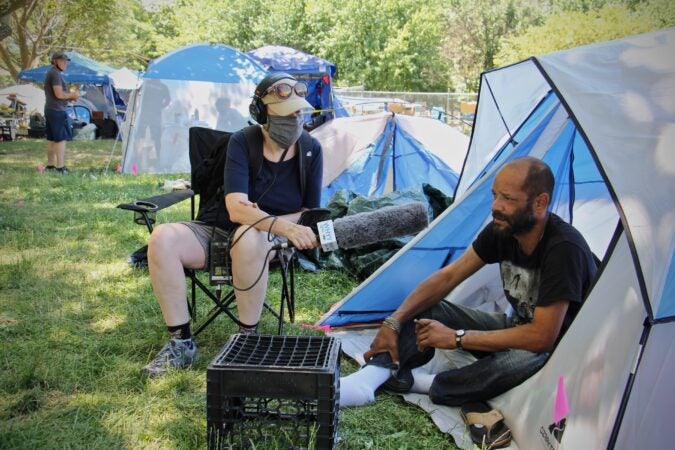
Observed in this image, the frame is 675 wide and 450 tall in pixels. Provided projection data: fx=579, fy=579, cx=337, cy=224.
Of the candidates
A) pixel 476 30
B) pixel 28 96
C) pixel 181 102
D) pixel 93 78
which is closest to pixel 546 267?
pixel 181 102

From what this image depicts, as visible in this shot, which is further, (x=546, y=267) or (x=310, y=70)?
(x=310, y=70)

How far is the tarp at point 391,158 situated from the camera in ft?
21.3

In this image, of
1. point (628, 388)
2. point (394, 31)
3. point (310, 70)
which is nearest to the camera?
point (628, 388)

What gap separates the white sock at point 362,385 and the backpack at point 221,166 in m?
1.07

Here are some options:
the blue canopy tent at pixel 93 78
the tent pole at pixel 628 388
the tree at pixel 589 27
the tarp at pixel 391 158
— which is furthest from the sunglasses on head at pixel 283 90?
the tree at pixel 589 27

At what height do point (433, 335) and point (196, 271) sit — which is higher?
point (196, 271)

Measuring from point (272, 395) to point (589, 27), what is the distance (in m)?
32.7

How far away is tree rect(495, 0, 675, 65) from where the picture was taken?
28.6 m

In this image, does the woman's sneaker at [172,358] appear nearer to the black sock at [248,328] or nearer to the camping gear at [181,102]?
the black sock at [248,328]

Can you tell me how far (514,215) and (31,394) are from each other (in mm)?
2314

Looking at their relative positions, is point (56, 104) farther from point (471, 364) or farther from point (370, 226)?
point (471, 364)

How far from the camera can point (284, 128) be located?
9.98 ft

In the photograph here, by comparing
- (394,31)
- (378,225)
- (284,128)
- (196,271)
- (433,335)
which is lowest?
(433,335)

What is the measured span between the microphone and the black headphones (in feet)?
3.18
